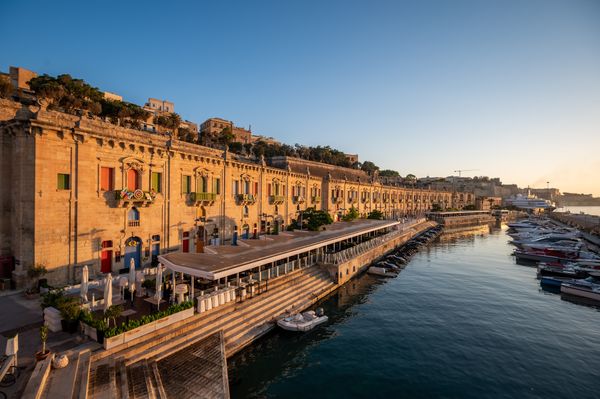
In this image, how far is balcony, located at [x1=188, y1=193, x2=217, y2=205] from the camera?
30.4m

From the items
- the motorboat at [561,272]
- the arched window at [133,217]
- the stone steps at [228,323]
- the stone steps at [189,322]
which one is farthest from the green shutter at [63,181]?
the motorboat at [561,272]

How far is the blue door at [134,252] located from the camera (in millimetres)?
24875

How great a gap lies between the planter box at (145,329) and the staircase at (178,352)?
0.66 feet

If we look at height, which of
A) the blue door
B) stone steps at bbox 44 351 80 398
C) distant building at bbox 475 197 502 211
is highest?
distant building at bbox 475 197 502 211

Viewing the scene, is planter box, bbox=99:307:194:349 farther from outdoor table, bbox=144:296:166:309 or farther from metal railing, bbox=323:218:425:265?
metal railing, bbox=323:218:425:265

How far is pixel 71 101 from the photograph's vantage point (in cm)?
3681

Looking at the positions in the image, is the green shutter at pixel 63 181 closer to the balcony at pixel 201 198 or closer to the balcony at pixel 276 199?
the balcony at pixel 201 198

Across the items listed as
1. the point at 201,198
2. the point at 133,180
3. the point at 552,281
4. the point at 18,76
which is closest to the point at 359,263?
the point at 201,198

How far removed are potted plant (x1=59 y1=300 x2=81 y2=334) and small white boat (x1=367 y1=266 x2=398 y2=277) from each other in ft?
108

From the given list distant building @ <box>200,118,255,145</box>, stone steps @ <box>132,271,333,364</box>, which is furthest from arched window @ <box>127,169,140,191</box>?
distant building @ <box>200,118,255,145</box>

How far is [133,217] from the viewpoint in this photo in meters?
25.3

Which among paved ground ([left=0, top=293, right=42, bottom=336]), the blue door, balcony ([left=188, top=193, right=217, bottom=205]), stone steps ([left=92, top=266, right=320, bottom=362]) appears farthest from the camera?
balcony ([left=188, top=193, right=217, bottom=205])

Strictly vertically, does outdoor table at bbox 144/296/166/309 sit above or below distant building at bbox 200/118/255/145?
below

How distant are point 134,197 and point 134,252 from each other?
16.1ft
